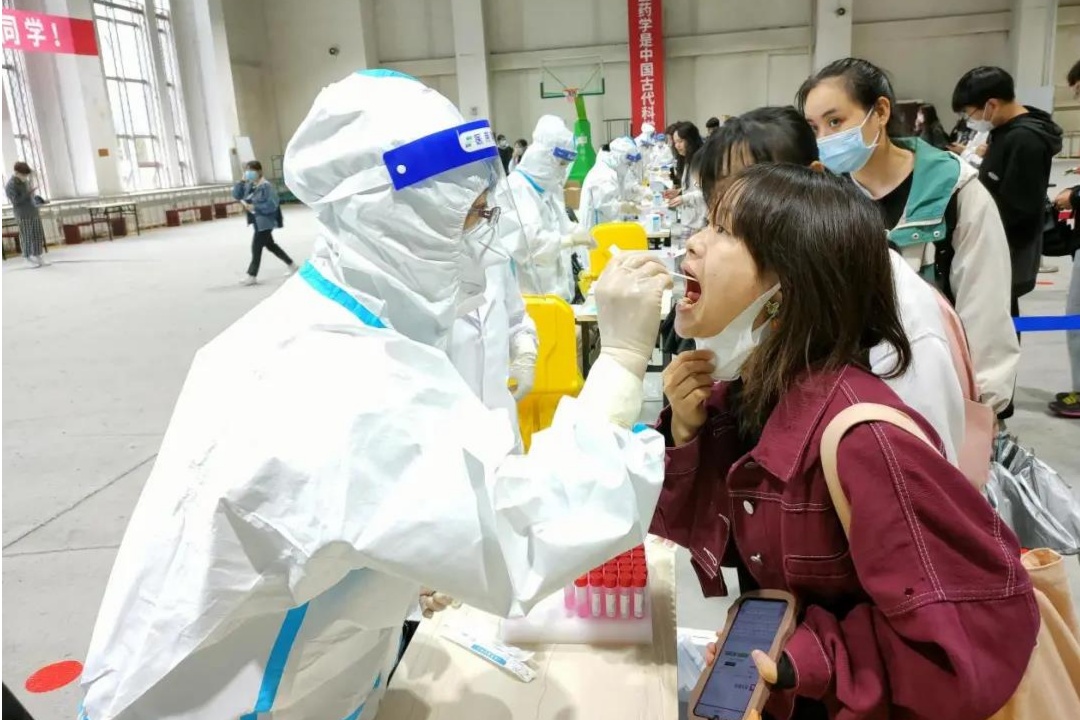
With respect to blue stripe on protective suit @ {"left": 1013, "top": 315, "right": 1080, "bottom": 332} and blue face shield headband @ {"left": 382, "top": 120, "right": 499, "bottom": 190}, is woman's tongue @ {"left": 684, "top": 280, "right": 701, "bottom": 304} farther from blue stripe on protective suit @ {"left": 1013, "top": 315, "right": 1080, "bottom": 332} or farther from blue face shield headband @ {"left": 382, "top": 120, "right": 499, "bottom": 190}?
blue stripe on protective suit @ {"left": 1013, "top": 315, "right": 1080, "bottom": 332}

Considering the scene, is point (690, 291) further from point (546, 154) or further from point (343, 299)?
point (546, 154)

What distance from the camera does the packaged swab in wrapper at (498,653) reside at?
4.32ft

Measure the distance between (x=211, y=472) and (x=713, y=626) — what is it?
2.05 meters

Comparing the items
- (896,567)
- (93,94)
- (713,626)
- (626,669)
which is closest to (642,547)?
(626,669)

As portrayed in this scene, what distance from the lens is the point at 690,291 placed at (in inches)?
50.5

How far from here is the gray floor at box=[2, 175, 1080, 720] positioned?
2.90m

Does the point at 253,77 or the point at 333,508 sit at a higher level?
the point at 253,77

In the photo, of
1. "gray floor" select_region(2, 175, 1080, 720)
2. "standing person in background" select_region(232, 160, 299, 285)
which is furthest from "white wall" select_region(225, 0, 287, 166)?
"standing person in background" select_region(232, 160, 299, 285)

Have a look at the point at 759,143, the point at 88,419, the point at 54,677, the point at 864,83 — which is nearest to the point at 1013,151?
the point at 864,83

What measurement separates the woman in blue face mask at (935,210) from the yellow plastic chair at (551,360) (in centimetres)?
156

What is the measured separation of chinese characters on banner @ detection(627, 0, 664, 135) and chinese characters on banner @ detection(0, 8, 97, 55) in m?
12.7

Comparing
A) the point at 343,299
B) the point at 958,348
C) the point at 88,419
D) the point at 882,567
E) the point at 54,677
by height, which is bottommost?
the point at 54,677

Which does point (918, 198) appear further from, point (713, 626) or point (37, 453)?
point (37, 453)

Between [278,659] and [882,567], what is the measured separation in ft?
2.65
